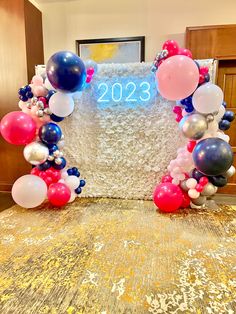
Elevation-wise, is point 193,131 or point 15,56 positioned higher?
point 15,56

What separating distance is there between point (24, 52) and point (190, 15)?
2.31m

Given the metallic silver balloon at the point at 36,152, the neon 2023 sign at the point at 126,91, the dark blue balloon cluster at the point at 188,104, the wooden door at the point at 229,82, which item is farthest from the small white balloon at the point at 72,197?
the wooden door at the point at 229,82

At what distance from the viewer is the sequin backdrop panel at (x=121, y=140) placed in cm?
243

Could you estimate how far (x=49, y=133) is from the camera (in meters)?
2.10

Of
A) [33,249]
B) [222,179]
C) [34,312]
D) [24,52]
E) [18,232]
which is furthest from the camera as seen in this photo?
[24,52]

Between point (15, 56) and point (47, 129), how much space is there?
1723 mm

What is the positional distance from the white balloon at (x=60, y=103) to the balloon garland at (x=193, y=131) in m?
0.83

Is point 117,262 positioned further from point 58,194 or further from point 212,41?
point 212,41

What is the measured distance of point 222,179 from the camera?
6.56 ft

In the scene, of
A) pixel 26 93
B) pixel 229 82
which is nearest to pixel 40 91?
pixel 26 93

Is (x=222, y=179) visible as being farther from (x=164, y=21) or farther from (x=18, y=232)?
(x=164, y=21)

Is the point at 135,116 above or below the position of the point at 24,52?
below

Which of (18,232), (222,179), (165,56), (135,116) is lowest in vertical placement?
(18,232)

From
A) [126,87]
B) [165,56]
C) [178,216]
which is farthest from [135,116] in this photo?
[178,216]
